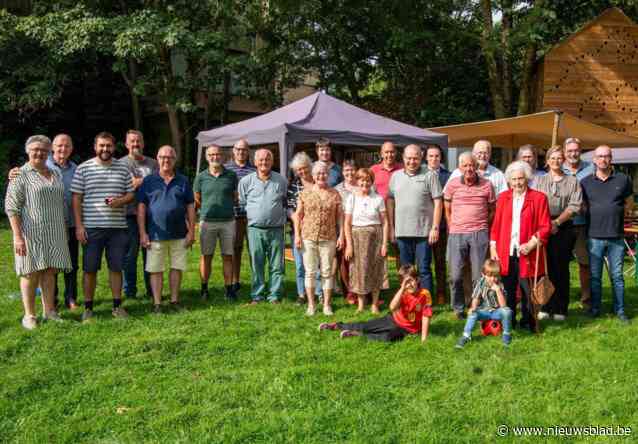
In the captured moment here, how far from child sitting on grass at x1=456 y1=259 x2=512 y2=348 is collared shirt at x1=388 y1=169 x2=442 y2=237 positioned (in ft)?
3.23

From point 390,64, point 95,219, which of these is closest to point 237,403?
point 95,219

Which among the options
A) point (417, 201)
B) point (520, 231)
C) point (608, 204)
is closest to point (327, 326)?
point (417, 201)

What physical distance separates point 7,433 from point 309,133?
5.59m

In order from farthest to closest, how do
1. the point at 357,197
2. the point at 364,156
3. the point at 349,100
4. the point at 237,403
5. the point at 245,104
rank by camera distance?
the point at 245,104 → the point at 349,100 → the point at 364,156 → the point at 357,197 → the point at 237,403

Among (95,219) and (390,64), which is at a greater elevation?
(390,64)

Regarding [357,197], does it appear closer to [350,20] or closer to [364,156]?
[364,156]

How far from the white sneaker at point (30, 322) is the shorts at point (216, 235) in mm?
1674

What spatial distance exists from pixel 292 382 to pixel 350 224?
2099 millimetres

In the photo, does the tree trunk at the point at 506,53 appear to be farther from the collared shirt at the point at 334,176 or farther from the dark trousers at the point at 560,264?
the dark trousers at the point at 560,264

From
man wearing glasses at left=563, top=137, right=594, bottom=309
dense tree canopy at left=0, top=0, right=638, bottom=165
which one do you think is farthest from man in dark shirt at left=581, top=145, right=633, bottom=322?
dense tree canopy at left=0, top=0, right=638, bottom=165

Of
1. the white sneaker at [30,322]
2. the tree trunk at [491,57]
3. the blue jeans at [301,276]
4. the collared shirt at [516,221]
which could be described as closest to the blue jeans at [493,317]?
the collared shirt at [516,221]

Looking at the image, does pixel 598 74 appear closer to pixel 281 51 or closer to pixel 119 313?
pixel 281 51

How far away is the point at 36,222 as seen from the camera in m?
4.80

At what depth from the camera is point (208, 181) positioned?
5.77 metres
